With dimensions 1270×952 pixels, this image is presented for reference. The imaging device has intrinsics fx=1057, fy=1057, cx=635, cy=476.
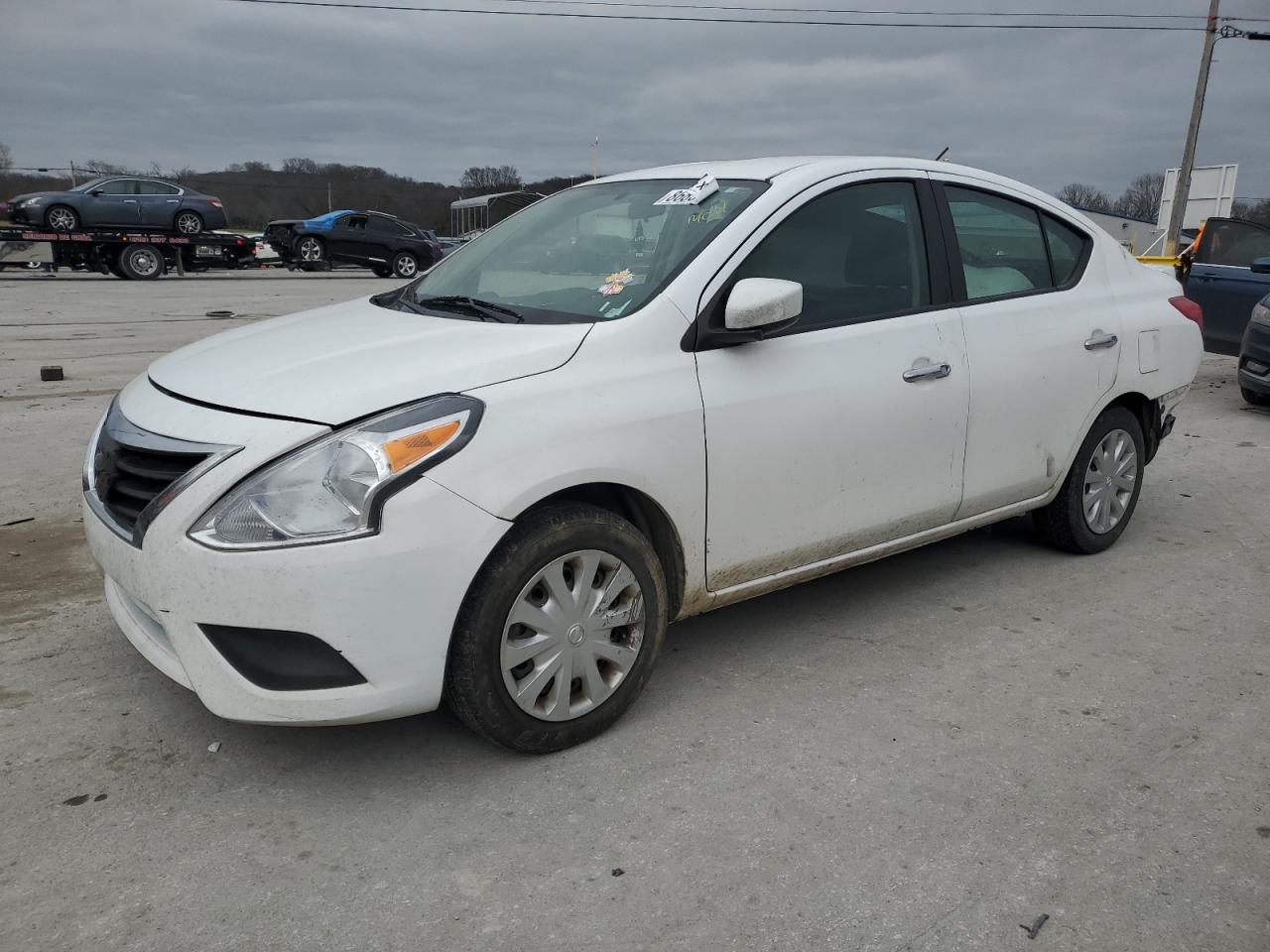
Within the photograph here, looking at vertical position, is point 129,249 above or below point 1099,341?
below

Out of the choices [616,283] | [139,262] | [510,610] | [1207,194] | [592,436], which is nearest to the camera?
[510,610]

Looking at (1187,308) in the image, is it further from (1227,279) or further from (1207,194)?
(1207,194)

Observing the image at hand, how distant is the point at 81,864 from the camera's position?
100 inches

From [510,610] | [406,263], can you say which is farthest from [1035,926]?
[406,263]

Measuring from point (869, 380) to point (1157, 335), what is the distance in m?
1.99

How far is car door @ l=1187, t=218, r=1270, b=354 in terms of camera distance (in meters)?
9.38

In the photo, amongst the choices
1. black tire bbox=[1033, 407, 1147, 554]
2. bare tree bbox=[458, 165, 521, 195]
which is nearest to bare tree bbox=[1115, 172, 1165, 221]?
bare tree bbox=[458, 165, 521, 195]

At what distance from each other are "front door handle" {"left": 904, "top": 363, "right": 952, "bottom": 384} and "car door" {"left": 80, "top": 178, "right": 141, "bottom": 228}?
23.6m

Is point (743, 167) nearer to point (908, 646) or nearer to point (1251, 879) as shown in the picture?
point (908, 646)

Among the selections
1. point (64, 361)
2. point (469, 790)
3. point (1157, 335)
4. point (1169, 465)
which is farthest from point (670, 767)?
point (64, 361)

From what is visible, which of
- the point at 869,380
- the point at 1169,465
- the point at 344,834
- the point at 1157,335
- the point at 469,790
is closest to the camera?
the point at 344,834

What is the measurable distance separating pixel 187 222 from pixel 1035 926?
2547cm

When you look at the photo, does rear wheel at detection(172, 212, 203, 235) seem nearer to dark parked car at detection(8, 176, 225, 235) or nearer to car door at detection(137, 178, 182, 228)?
dark parked car at detection(8, 176, 225, 235)

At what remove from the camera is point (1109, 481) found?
15.8 feet
